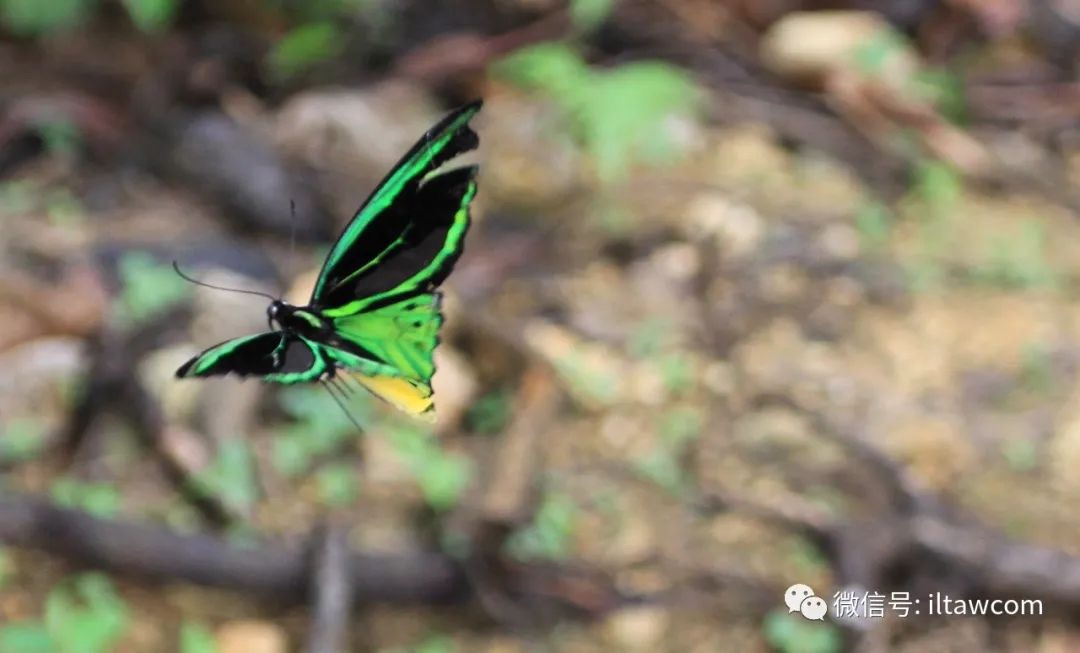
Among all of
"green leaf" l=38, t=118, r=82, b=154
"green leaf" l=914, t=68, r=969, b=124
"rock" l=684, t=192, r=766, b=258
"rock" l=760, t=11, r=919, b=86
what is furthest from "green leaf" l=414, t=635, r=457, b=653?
"green leaf" l=914, t=68, r=969, b=124

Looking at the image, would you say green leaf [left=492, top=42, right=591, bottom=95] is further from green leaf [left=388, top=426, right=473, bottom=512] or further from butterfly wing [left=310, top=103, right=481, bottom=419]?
butterfly wing [left=310, top=103, right=481, bottom=419]

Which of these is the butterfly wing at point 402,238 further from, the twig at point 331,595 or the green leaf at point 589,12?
the green leaf at point 589,12

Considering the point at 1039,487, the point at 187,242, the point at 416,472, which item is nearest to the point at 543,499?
the point at 416,472

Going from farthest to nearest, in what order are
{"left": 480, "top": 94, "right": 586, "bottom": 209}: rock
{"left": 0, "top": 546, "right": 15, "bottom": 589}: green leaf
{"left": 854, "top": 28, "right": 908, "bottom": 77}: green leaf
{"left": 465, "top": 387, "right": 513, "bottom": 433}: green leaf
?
{"left": 854, "top": 28, "right": 908, "bottom": 77}: green leaf < {"left": 480, "top": 94, "right": 586, "bottom": 209}: rock < {"left": 465, "top": 387, "right": 513, "bottom": 433}: green leaf < {"left": 0, "top": 546, "right": 15, "bottom": 589}: green leaf

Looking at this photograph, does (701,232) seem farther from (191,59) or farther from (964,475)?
(191,59)

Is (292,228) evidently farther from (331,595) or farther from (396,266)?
(396,266)

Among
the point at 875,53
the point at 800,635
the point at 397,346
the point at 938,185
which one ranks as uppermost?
the point at 397,346


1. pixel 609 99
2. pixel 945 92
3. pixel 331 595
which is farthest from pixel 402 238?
pixel 945 92
